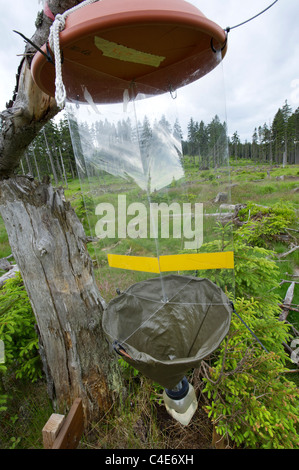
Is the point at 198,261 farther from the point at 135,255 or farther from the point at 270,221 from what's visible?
the point at 270,221

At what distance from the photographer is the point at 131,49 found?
0.89 m

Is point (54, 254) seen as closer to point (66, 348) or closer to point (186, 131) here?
point (66, 348)

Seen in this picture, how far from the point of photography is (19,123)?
1312mm

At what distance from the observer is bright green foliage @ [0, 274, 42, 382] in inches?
64.5

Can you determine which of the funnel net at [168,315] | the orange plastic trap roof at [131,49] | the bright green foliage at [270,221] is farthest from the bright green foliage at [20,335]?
the bright green foliage at [270,221]

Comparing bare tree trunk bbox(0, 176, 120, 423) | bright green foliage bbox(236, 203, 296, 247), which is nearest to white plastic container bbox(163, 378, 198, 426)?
bare tree trunk bbox(0, 176, 120, 423)

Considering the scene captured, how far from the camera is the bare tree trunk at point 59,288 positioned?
4.49ft

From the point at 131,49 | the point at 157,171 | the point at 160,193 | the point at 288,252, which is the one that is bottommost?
the point at 288,252

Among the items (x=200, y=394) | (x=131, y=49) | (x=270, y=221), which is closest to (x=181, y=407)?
(x=200, y=394)

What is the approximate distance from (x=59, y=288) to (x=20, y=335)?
74 cm

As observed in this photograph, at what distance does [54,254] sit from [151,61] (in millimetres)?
1231

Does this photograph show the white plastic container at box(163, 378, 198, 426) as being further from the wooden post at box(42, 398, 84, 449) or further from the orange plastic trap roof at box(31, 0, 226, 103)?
the orange plastic trap roof at box(31, 0, 226, 103)

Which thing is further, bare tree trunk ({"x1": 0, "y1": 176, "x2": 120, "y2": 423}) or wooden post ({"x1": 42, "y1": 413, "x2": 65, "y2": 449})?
bare tree trunk ({"x1": 0, "y1": 176, "x2": 120, "y2": 423})
